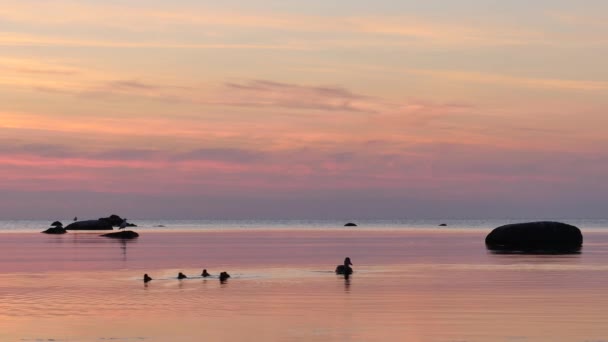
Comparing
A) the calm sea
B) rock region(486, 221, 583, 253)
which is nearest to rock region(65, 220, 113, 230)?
rock region(486, 221, 583, 253)

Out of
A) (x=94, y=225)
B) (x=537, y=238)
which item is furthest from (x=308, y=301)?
(x=94, y=225)

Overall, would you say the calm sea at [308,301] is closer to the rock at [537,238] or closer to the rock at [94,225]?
the rock at [537,238]

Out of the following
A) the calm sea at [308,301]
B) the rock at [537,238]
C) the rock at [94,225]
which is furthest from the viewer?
the rock at [94,225]

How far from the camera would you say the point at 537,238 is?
91500mm

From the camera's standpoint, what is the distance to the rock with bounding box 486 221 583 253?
299ft

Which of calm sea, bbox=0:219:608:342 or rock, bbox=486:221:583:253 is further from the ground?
rock, bbox=486:221:583:253

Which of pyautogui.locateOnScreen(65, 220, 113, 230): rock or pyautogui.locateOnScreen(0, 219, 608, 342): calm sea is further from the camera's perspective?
pyautogui.locateOnScreen(65, 220, 113, 230): rock

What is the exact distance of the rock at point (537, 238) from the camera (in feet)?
299

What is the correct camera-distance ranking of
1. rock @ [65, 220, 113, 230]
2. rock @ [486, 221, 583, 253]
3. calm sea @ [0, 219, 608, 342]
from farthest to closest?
rock @ [65, 220, 113, 230] → rock @ [486, 221, 583, 253] → calm sea @ [0, 219, 608, 342]

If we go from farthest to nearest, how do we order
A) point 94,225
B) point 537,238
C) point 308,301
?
point 94,225 < point 537,238 < point 308,301

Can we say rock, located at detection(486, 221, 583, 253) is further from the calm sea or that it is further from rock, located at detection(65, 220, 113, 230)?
rock, located at detection(65, 220, 113, 230)

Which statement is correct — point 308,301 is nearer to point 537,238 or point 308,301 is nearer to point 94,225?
point 537,238

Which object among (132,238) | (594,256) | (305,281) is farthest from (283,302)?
(132,238)

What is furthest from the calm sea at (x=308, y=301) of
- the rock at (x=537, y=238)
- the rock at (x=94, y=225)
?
the rock at (x=94, y=225)
